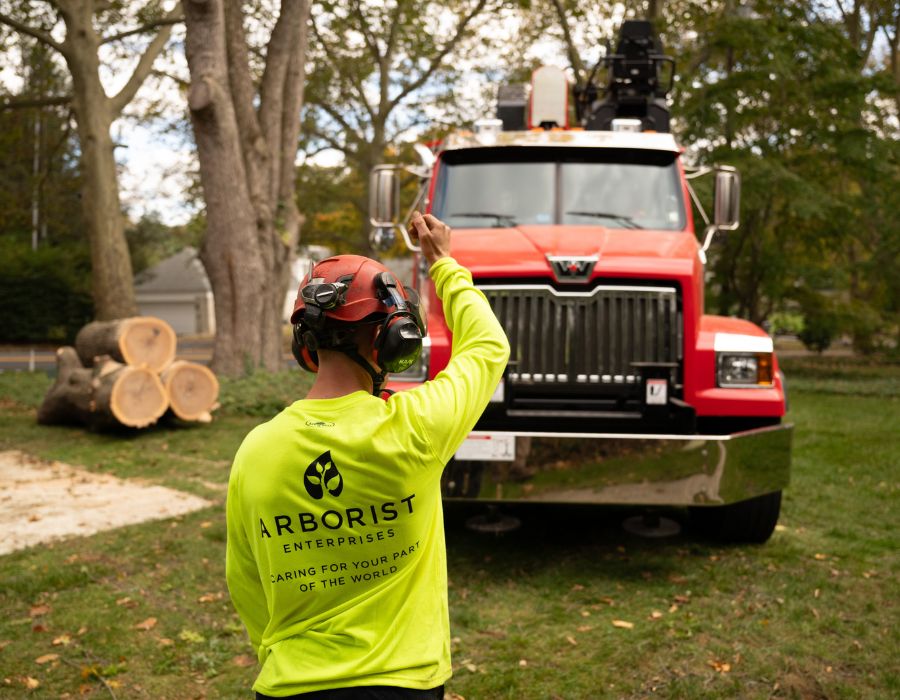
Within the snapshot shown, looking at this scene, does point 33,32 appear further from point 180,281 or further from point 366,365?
point 180,281

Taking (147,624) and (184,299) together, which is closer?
(147,624)

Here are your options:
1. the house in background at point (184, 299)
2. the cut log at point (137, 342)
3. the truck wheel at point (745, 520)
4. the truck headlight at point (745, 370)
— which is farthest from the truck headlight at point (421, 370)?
the house in background at point (184, 299)

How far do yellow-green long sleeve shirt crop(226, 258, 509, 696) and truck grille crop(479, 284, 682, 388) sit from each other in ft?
11.8

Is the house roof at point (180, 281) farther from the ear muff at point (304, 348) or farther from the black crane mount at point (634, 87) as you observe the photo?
the ear muff at point (304, 348)

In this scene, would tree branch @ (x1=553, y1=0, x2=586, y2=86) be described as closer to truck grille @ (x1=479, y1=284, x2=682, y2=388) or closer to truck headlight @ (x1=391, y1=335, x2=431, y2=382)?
truck grille @ (x1=479, y1=284, x2=682, y2=388)

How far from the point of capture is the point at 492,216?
653cm

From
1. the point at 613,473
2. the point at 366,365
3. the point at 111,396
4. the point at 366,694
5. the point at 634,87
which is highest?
the point at 634,87

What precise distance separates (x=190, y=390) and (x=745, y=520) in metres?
7.61

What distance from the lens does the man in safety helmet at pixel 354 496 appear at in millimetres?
1982

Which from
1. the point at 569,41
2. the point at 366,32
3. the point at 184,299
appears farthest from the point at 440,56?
the point at 184,299

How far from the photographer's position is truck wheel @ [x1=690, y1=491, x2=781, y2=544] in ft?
20.1

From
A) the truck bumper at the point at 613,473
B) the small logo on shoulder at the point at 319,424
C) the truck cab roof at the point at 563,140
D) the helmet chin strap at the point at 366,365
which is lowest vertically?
the truck bumper at the point at 613,473

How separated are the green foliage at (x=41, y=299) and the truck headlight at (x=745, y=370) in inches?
1339

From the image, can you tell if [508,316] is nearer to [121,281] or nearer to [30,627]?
[30,627]
